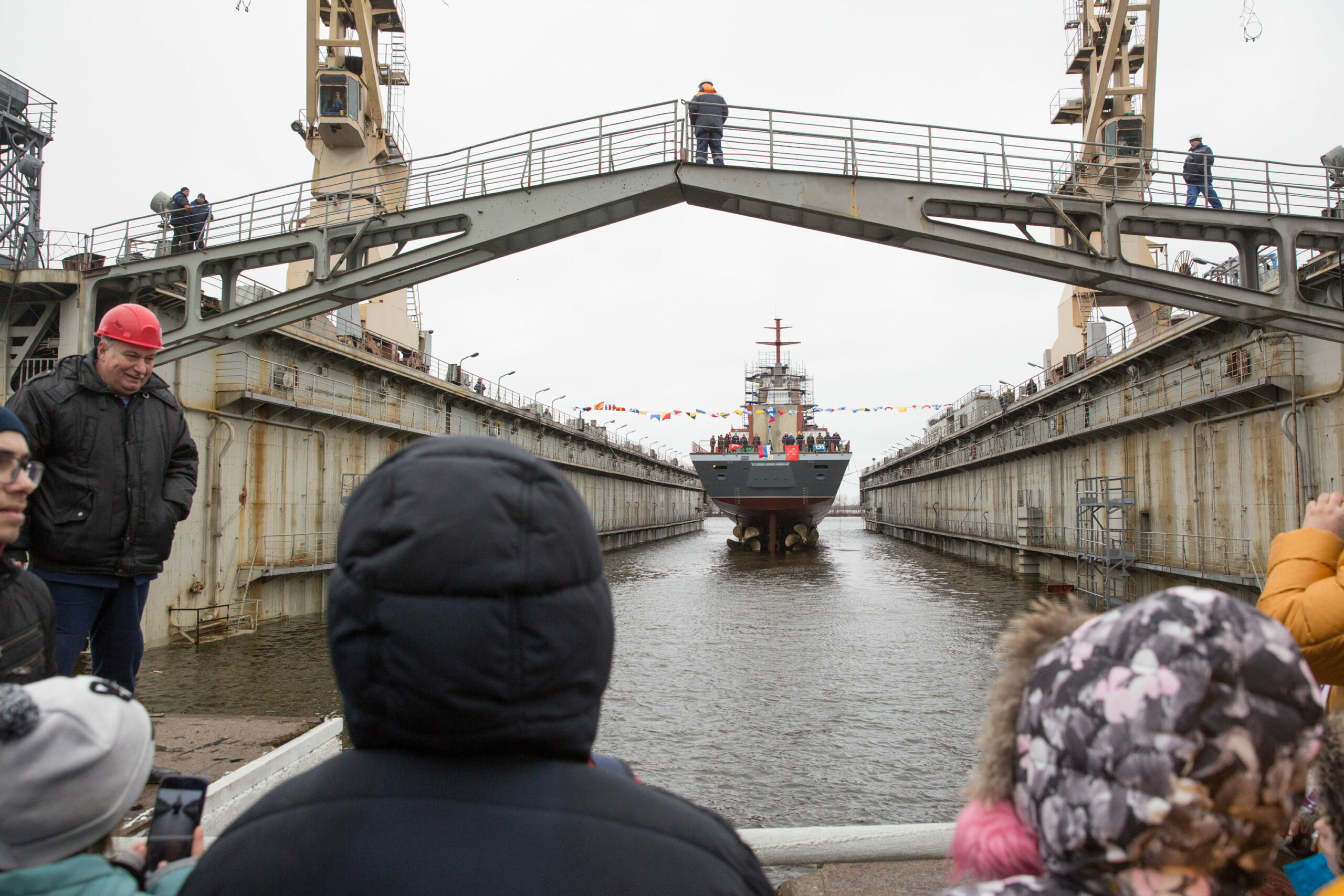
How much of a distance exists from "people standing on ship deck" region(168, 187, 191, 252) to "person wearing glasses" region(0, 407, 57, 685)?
11.0 meters

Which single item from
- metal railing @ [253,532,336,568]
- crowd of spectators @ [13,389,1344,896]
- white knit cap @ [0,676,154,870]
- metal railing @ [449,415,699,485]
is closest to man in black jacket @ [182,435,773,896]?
crowd of spectators @ [13,389,1344,896]

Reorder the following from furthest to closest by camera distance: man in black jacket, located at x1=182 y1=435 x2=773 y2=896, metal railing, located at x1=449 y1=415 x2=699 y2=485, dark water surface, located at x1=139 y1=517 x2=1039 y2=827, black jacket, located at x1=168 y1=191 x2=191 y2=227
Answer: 1. metal railing, located at x1=449 y1=415 x2=699 y2=485
2. black jacket, located at x1=168 y1=191 x2=191 y2=227
3. dark water surface, located at x1=139 y1=517 x2=1039 y2=827
4. man in black jacket, located at x1=182 y1=435 x2=773 y2=896

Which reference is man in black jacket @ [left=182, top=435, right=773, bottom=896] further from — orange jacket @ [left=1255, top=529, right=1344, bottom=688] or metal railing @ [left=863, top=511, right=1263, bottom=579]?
metal railing @ [left=863, top=511, right=1263, bottom=579]

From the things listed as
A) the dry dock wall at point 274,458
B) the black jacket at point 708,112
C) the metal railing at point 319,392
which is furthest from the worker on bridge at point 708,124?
the metal railing at point 319,392

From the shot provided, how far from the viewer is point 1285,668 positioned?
1008mm

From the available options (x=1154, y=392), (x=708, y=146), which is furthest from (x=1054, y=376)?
(x=708, y=146)

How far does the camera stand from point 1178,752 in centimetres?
99

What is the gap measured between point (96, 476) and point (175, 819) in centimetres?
231

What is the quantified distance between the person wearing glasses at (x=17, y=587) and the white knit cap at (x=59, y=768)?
99cm

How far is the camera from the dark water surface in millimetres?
7004

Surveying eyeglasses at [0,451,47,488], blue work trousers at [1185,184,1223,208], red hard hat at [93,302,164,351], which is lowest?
eyeglasses at [0,451,47,488]

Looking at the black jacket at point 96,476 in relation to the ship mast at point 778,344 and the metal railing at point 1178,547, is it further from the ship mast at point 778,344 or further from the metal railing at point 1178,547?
the ship mast at point 778,344

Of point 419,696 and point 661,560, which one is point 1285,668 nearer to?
point 419,696

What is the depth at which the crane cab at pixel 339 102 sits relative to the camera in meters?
18.0
